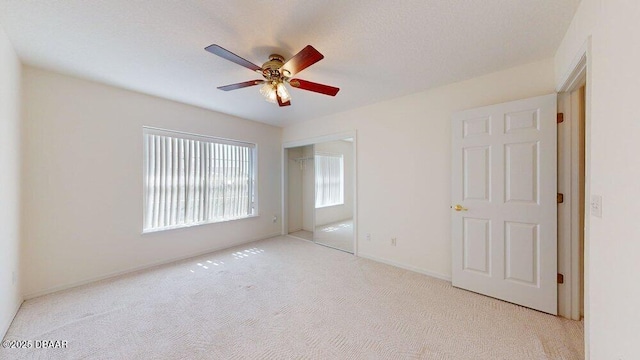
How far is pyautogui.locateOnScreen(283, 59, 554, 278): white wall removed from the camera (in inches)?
99.1

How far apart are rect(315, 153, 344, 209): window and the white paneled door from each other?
138 inches

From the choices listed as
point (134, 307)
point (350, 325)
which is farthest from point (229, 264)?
point (350, 325)

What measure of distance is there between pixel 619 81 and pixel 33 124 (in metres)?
4.69

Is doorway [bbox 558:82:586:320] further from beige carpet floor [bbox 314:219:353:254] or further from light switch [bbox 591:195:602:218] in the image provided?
beige carpet floor [bbox 314:219:353:254]

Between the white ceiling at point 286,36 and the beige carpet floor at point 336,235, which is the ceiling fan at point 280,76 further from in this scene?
the beige carpet floor at point 336,235

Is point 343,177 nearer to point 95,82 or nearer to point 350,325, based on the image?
point 350,325

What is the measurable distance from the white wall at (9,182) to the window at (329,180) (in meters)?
4.49

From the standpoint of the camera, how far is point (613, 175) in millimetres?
1124

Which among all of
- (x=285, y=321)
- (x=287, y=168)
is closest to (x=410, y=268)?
(x=285, y=321)

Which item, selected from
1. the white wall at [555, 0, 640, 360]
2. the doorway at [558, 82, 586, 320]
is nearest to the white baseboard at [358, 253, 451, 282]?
the doorway at [558, 82, 586, 320]

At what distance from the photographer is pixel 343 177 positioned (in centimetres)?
646

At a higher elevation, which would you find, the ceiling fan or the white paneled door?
the ceiling fan

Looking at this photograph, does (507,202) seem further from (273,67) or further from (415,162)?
(273,67)

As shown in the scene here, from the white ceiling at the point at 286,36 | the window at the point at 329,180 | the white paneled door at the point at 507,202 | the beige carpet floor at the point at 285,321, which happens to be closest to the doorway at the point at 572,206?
the white paneled door at the point at 507,202
